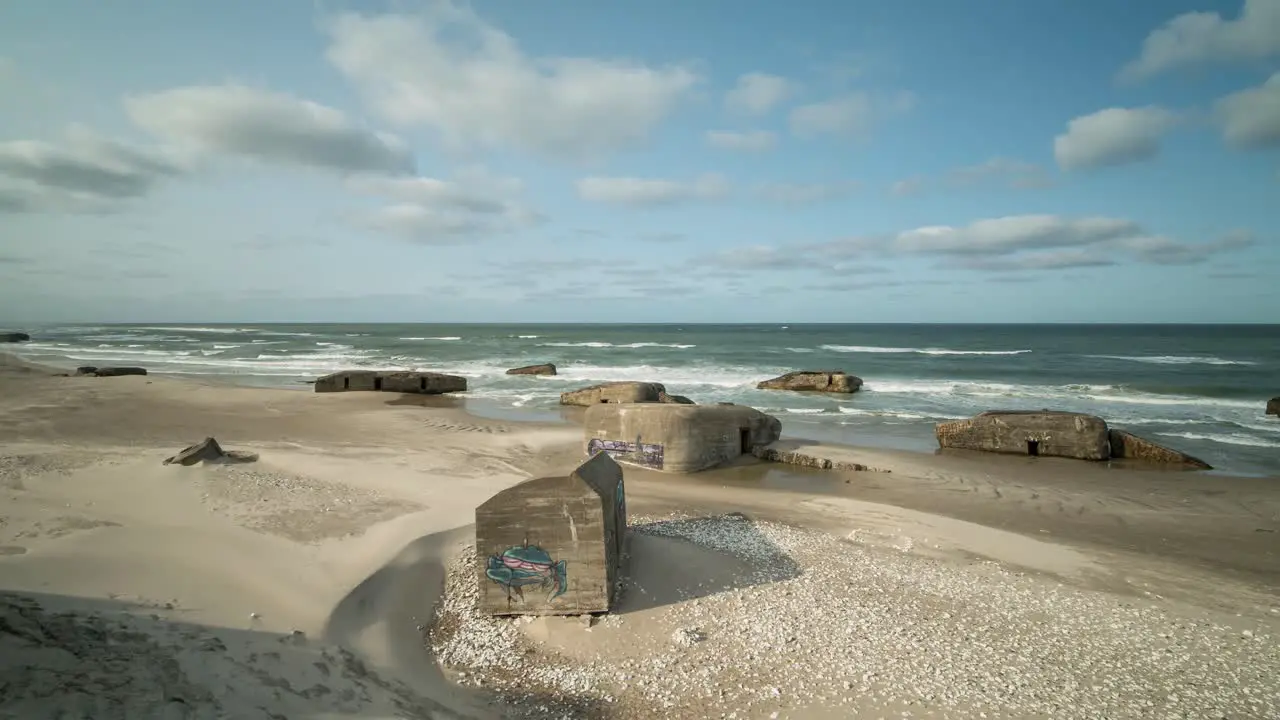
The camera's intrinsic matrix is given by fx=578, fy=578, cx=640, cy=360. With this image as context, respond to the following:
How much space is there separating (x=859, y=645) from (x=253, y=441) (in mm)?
15743

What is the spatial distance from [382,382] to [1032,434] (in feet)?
81.5

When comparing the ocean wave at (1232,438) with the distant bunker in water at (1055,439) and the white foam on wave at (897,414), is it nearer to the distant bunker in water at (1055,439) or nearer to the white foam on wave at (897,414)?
the distant bunker in water at (1055,439)

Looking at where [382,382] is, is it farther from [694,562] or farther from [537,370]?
[694,562]

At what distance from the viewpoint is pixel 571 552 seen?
683 centimetres

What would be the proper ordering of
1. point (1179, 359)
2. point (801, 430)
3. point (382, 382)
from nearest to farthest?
1. point (801, 430)
2. point (382, 382)
3. point (1179, 359)

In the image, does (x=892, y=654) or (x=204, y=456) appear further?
(x=204, y=456)

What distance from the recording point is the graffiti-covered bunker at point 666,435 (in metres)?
13.9

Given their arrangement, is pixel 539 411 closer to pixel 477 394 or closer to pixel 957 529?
pixel 477 394

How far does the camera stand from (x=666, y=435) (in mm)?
13953

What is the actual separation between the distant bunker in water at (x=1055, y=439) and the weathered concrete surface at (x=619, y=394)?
9585 mm

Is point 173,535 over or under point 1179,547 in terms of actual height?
over

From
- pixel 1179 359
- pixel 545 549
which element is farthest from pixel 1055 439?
pixel 1179 359

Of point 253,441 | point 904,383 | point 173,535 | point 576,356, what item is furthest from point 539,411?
point 576,356

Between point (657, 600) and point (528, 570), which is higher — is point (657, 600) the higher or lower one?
the lower one
